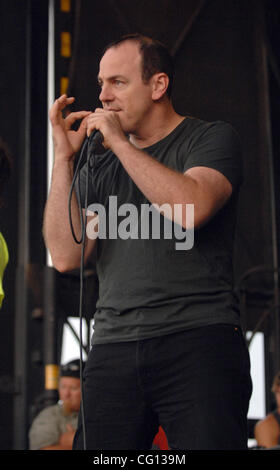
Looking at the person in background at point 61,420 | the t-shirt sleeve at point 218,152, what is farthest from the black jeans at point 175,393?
the person in background at point 61,420

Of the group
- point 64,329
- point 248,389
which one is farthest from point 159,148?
point 64,329

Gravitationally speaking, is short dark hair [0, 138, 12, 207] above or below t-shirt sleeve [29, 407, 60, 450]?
above

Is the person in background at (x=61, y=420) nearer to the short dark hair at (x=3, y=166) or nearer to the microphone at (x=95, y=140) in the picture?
the short dark hair at (x=3, y=166)

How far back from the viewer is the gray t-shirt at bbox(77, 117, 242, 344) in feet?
5.97

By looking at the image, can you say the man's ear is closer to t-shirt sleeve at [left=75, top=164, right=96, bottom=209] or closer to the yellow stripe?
t-shirt sleeve at [left=75, top=164, right=96, bottom=209]

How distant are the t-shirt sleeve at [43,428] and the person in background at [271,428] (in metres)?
A: 1.39

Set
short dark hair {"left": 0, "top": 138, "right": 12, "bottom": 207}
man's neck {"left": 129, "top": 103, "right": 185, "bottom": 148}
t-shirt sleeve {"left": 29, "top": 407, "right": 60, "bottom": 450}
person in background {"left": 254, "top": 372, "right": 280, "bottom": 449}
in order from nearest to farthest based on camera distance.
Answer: man's neck {"left": 129, "top": 103, "right": 185, "bottom": 148} < short dark hair {"left": 0, "top": 138, "right": 12, "bottom": 207} < t-shirt sleeve {"left": 29, "top": 407, "right": 60, "bottom": 450} < person in background {"left": 254, "top": 372, "right": 280, "bottom": 449}

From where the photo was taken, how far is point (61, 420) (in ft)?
17.2

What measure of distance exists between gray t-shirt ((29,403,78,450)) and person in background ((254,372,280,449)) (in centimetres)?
134

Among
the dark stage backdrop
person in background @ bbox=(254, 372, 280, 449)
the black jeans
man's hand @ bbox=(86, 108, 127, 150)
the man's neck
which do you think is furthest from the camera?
person in background @ bbox=(254, 372, 280, 449)

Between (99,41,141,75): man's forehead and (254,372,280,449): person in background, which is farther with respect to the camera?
(254,372,280,449): person in background

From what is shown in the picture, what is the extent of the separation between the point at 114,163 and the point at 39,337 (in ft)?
10.8

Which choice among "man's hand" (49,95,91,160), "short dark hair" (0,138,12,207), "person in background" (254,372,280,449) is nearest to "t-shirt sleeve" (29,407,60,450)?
"person in background" (254,372,280,449)

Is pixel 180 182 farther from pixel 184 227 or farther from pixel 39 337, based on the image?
pixel 39 337
